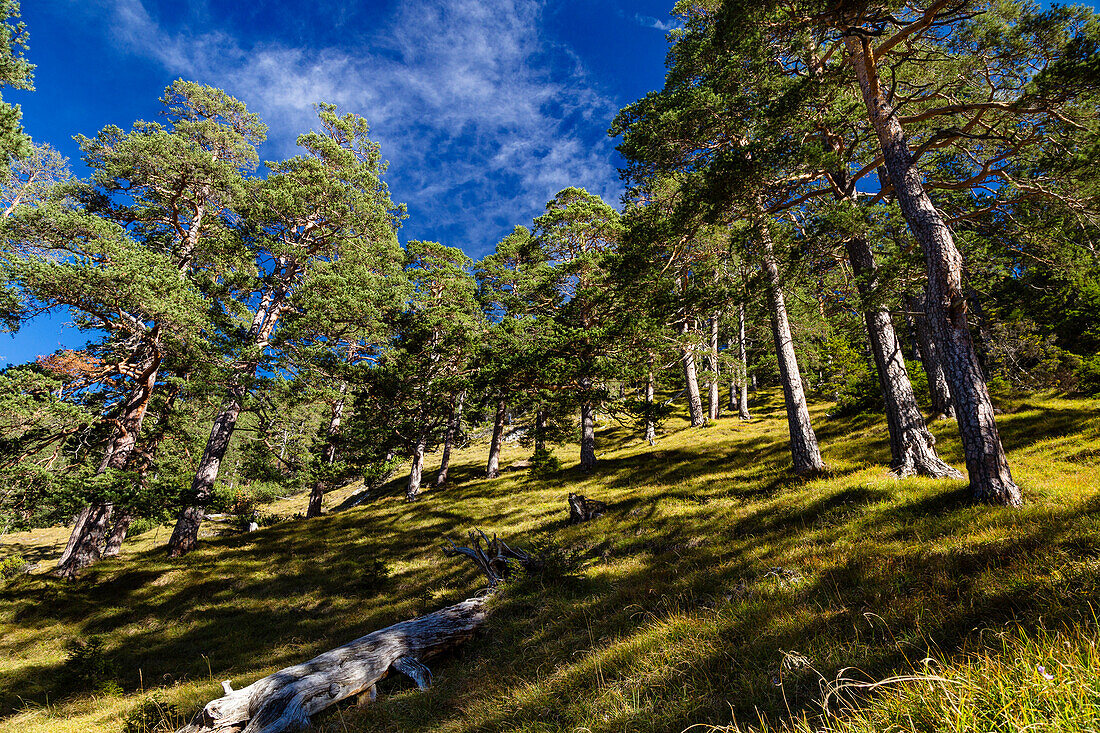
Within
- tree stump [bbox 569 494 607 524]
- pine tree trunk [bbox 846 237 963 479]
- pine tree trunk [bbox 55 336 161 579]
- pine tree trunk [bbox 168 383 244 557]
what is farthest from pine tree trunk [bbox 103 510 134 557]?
pine tree trunk [bbox 846 237 963 479]

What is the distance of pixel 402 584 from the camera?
10.6 meters

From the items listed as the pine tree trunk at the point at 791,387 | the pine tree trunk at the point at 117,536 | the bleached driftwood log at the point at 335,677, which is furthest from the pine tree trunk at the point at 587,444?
the pine tree trunk at the point at 117,536

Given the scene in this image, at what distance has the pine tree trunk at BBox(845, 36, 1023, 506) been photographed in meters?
5.65

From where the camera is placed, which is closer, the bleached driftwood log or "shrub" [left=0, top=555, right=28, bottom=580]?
the bleached driftwood log

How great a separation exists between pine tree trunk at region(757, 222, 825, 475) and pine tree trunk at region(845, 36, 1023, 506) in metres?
3.23

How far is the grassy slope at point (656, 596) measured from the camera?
130 inches

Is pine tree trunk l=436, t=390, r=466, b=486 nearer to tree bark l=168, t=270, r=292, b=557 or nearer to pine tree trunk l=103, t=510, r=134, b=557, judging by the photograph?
tree bark l=168, t=270, r=292, b=557

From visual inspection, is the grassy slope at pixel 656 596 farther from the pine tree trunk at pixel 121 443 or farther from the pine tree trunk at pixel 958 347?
the pine tree trunk at pixel 121 443

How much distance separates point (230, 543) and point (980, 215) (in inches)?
999

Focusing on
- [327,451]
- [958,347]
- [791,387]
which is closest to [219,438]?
[327,451]

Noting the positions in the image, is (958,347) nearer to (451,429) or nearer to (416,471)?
(451,429)

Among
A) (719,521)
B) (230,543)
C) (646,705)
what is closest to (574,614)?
(646,705)

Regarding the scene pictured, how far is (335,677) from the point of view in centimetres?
537

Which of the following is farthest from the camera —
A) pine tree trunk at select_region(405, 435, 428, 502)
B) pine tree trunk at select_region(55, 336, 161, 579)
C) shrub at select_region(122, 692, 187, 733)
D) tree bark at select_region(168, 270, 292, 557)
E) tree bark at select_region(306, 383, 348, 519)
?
tree bark at select_region(306, 383, 348, 519)
